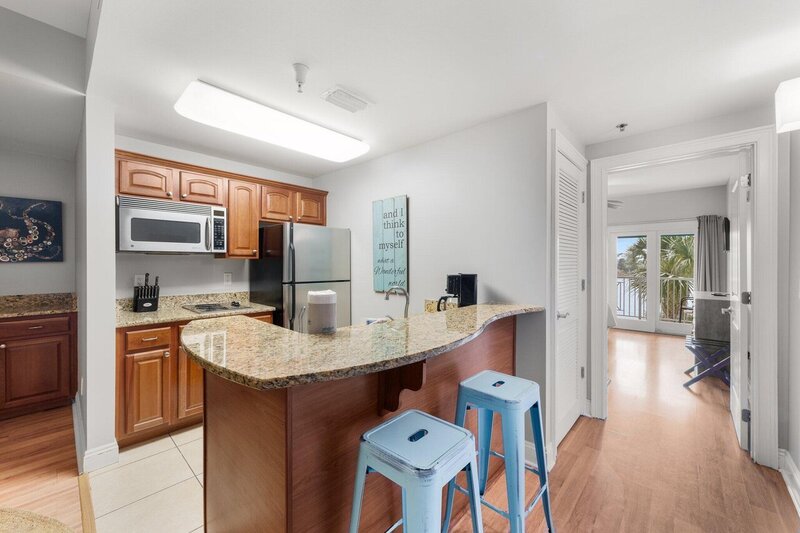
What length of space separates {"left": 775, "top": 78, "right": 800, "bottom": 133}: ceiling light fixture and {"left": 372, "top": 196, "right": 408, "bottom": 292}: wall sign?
226cm

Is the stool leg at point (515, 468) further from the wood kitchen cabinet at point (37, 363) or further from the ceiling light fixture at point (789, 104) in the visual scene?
the wood kitchen cabinet at point (37, 363)

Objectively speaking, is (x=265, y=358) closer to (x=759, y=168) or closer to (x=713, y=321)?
(x=759, y=168)

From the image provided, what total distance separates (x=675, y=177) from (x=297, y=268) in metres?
5.12

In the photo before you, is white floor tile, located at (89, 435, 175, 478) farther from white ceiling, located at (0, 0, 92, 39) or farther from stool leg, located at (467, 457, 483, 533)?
white ceiling, located at (0, 0, 92, 39)

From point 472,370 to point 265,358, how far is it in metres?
1.22

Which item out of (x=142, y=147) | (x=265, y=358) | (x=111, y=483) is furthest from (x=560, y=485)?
(x=142, y=147)

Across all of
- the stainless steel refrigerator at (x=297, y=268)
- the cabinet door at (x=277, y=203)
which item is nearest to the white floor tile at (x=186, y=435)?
the stainless steel refrigerator at (x=297, y=268)

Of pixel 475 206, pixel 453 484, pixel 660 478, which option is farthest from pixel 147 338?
pixel 660 478

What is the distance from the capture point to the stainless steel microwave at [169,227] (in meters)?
2.61

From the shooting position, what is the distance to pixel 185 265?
10.7ft

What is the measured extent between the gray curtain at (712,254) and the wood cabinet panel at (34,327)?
7.99 meters

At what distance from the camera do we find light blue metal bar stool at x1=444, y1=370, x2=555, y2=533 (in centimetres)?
142

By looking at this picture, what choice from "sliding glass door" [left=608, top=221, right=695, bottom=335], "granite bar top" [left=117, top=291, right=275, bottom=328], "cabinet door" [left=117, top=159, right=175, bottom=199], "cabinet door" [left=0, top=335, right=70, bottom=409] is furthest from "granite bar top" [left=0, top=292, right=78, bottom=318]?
"sliding glass door" [left=608, top=221, right=695, bottom=335]

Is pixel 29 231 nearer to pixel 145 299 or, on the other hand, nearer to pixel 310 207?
pixel 145 299
